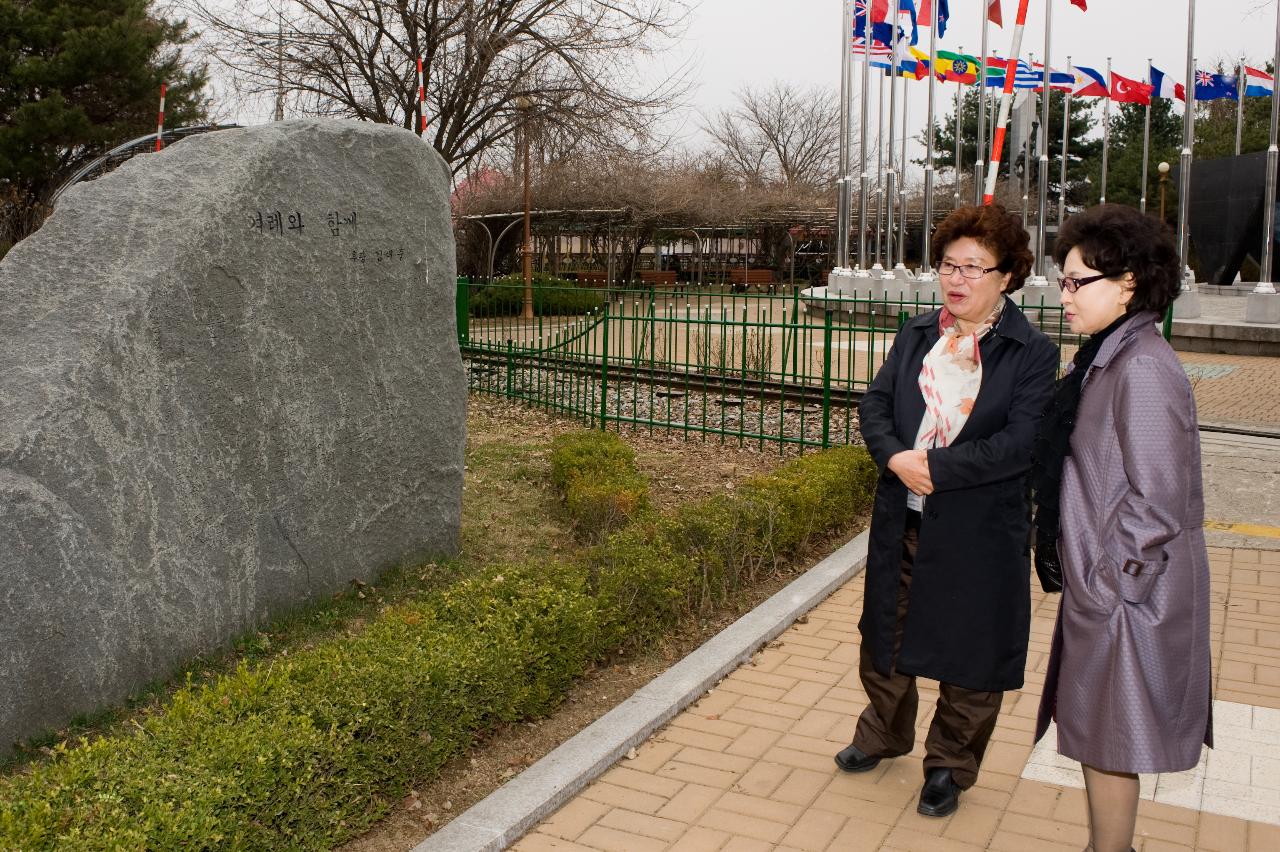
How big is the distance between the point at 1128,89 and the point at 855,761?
3017 centimetres

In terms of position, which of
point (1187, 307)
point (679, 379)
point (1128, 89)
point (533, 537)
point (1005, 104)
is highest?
point (1128, 89)

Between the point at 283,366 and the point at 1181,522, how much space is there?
3.49m

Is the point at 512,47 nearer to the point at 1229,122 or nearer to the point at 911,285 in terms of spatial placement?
the point at 911,285

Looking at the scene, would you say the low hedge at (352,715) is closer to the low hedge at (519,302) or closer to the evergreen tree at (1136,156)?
the low hedge at (519,302)

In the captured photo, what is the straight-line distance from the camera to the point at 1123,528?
2.66 meters

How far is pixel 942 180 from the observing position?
50.9 meters

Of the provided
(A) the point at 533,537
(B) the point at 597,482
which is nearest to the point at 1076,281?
(A) the point at 533,537

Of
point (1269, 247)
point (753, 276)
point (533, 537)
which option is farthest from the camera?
point (753, 276)

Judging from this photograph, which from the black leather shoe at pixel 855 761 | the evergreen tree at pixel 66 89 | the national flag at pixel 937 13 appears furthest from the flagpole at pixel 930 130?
the black leather shoe at pixel 855 761

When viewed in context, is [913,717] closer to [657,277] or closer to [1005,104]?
[1005,104]

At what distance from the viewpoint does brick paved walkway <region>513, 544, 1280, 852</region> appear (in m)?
3.28

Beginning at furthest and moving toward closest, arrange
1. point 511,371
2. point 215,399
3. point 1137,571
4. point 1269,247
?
point 1269,247 → point 511,371 → point 215,399 → point 1137,571

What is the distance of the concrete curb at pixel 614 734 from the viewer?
3256 millimetres

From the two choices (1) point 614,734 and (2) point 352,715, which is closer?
(2) point 352,715
